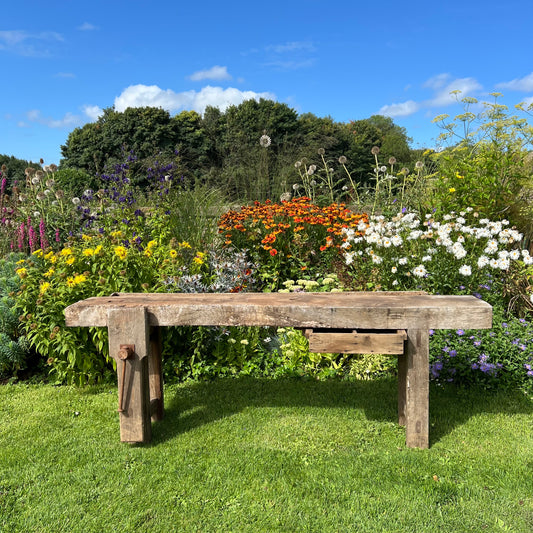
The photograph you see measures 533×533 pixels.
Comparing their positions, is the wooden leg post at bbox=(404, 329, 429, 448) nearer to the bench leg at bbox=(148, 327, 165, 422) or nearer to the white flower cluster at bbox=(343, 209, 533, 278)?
the white flower cluster at bbox=(343, 209, 533, 278)

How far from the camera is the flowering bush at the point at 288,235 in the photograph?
4.89 metres

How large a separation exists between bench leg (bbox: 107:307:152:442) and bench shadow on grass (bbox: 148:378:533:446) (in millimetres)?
199

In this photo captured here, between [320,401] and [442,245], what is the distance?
168cm

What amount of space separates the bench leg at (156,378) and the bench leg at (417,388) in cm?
155

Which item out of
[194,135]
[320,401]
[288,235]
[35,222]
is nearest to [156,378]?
[320,401]

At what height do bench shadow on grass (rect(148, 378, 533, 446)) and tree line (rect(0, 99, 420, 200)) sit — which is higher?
tree line (rect(0, 99, 420, 200))

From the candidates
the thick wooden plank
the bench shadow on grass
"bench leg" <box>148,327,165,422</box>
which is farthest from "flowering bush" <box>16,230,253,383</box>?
the thick wooden plank

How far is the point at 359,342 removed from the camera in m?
2.49

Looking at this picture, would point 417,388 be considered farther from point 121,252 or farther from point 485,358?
point 121,252

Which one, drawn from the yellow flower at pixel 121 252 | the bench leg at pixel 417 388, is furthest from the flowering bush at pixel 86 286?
the bench leg at pixel 417 388

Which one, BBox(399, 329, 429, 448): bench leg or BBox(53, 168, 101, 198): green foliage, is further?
BBox(53, 168, 101, 198): green foliage

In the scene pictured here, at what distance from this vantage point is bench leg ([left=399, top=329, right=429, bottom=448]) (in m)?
2.53

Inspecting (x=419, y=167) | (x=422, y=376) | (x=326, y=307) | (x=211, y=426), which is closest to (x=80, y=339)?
(x=211, y=426)

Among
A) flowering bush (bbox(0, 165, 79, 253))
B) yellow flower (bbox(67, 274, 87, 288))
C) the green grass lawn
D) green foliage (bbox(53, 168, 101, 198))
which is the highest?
green foliage (bbox(53, 168, 101, 198))
